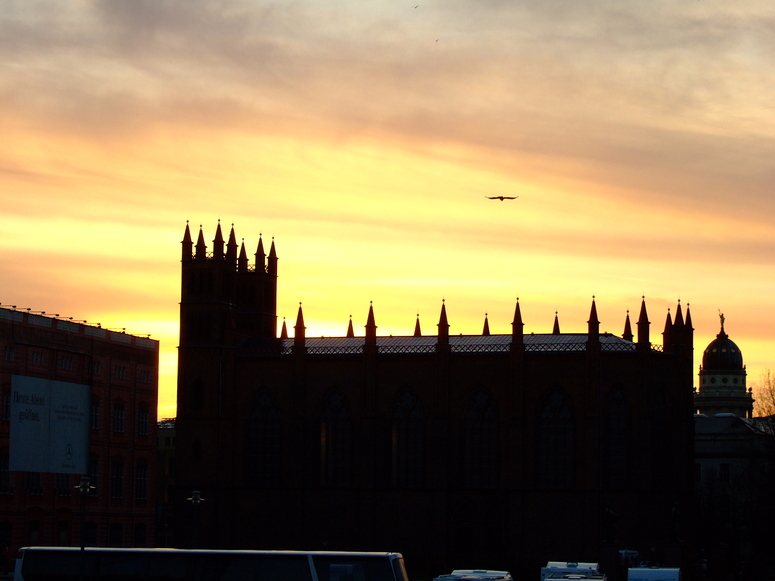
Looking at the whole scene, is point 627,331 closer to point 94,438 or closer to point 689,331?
point 689,331

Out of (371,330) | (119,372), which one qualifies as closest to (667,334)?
(371,330)

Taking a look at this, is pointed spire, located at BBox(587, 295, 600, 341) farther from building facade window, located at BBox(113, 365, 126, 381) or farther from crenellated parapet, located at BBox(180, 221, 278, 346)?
building facade window, located at BBox(113, 365, 126, 381)

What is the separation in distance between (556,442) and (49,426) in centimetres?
3434

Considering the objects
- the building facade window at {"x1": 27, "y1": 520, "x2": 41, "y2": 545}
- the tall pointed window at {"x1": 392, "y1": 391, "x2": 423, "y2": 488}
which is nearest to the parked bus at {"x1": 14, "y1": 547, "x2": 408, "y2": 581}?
the building facade window at {"x1": 27, "y1": 520, "x2": 41, "y2": 545}

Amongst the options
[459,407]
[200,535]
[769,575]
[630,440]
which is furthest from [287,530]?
[769,575]

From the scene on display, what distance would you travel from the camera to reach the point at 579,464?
3772 inches

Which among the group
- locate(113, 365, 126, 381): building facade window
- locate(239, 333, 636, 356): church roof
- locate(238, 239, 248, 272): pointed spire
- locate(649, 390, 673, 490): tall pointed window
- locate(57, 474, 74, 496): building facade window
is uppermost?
locate(238, 239, 248, 272): pointed spire

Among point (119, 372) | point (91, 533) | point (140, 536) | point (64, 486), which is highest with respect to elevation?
point (119, 372)

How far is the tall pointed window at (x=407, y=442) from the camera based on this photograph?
3927 inches

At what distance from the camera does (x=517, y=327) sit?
98625mm

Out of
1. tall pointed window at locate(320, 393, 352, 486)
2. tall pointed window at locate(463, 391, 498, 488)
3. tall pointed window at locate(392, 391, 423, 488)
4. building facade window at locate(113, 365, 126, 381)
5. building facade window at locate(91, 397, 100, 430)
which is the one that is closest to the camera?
tall pointed window at locate(463, 391, 498, 488)

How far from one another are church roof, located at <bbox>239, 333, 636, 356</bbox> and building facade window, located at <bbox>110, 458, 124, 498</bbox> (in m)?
13.7

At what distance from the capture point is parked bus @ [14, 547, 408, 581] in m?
46.5

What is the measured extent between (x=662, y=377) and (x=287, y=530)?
89.8ft
